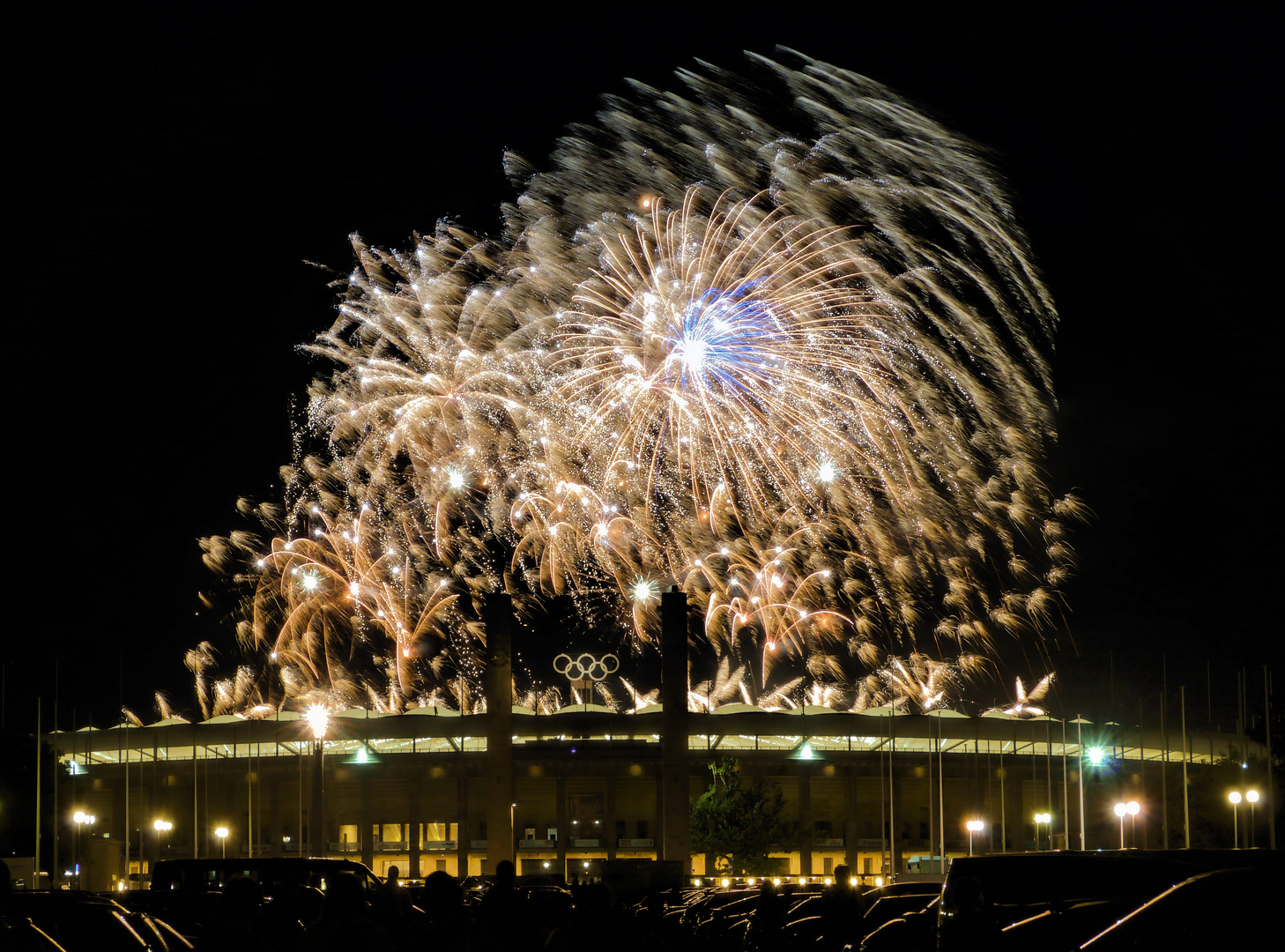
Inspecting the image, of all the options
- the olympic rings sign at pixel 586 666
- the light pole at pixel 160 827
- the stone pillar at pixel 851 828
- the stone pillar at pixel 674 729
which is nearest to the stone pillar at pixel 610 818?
the olympic rings sign at pixel 586 666

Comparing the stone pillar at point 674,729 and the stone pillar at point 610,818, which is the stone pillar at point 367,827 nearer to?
the stone pillar at point 610,818

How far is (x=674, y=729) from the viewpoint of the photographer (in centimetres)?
6631

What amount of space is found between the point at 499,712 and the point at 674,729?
815 centimetres

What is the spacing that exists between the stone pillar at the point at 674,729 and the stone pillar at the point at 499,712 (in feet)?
23.1

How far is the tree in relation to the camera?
247 ft

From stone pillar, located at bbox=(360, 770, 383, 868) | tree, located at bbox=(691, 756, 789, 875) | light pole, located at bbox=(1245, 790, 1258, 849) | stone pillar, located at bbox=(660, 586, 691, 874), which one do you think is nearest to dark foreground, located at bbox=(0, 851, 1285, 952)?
light pole, located at bbox=(1245, 790, 1258, 849)

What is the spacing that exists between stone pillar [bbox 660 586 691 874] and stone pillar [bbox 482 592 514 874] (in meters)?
7.04

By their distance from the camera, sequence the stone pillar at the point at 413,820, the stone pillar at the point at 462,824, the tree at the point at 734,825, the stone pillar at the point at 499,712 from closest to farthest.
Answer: the stone pillar at the point at 499,712
the tree at the point at 734,825
the stone pillar at the point at 462,824
the stone pillar at the point at 413,820

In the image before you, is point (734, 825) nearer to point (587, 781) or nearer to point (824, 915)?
point (587, 781)

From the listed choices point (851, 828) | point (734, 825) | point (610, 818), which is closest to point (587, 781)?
point (610, 818)

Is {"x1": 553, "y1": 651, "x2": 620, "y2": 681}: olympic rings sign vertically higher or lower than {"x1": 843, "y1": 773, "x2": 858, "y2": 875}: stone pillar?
higher

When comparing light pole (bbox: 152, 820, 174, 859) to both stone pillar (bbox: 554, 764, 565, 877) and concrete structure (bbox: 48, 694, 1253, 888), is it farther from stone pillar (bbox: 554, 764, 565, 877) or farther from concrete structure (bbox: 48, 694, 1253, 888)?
stone pillar (bbox: 554, 764, 565, 877)

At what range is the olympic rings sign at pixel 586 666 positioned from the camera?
265 ft

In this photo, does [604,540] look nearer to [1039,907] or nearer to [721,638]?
[721,638]
